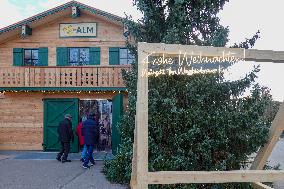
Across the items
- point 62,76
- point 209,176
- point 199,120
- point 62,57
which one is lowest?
point 209,176

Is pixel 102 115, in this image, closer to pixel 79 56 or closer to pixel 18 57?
pixel 79 56

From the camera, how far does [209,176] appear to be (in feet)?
12.5

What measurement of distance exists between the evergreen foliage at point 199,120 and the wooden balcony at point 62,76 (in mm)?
5034

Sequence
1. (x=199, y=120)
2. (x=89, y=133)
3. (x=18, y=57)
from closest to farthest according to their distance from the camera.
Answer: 1. (x=199, y=120)
2. (x=89, y=133)
3. (x=18, y=57)

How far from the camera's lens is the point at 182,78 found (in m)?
8.72

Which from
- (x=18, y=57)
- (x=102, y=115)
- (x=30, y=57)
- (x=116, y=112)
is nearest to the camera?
(x=116, y=112)

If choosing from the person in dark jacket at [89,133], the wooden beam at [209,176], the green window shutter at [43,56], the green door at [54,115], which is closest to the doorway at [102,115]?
the green door at [54,115]

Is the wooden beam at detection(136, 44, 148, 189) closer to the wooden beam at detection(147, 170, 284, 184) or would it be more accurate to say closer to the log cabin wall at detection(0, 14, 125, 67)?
the wooden beam at detection(147, 170, 284, 184)

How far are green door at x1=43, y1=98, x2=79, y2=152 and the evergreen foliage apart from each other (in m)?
6.28

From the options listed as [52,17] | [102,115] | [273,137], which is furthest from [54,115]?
[273,137]

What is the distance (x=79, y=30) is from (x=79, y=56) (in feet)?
4.23

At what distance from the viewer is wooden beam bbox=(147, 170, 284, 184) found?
3.68 metres

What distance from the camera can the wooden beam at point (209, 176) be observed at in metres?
3.68

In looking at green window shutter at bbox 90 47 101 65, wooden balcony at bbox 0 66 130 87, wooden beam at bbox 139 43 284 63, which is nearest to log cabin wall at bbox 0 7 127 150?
green window shutter at bbox 90 47 101 65
